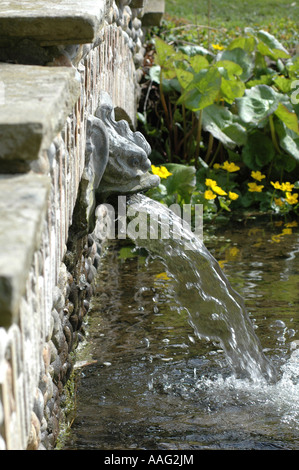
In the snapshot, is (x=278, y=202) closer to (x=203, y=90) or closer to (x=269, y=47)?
(x=203, y=90)

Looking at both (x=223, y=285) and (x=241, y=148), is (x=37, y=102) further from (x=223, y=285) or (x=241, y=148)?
(x=241, y=148)

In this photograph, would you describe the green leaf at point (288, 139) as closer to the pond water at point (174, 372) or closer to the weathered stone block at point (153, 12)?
the pond water at point (174, 372)

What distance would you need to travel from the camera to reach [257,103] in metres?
5.08

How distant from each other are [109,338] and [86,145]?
907 millimetres

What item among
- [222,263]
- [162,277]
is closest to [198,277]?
[162,277]

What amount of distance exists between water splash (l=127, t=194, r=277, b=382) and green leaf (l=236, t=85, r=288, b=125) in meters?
2.31

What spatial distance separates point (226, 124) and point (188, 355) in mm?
2789

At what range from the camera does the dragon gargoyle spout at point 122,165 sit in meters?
2.64

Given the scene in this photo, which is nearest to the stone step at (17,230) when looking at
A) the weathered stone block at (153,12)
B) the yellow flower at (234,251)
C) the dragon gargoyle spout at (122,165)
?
the dragon gargoyle spout at (122,165)

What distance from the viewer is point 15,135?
135 centimetres

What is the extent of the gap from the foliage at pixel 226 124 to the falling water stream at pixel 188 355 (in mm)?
1300

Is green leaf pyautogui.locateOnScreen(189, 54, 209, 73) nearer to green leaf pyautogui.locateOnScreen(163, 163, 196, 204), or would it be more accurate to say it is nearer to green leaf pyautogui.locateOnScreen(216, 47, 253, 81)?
green leaf pyautogui.locateOnScreen(216, 47, 253, 81)

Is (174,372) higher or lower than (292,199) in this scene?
lower
